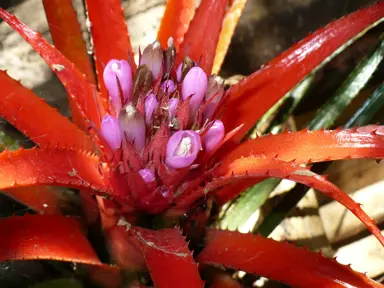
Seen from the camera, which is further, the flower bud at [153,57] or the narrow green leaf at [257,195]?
the narrow green leaf at [257,195]

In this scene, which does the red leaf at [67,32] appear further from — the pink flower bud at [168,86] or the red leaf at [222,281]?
the red leaf at [222,281]

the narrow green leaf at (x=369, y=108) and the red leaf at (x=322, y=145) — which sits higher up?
the narrow green leaf at (x=369, y=108)

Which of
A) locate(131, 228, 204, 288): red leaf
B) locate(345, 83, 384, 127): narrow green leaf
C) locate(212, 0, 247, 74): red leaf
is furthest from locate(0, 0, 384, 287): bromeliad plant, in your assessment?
locate(345, 83, 384, 127): narrow green leaf

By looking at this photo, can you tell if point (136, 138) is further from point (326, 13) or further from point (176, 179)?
point (326, 13)

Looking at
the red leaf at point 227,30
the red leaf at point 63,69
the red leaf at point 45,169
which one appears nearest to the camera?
the red leaf at point 45,169

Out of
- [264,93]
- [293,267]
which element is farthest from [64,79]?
[293,267]

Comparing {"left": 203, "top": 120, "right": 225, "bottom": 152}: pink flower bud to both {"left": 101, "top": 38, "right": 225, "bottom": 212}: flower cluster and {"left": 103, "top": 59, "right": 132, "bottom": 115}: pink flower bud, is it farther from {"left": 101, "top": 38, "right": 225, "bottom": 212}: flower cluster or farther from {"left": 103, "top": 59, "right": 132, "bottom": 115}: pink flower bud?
{"left": 103, "top": 59, "right": 132, "bottom": 115}: pink flower bud

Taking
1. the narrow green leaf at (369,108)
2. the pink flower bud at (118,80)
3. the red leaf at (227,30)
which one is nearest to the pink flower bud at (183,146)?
the pink flower bud at (118,80)

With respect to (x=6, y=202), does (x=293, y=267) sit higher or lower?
lower

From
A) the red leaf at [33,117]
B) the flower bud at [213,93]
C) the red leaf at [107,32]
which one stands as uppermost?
the red leaf at [107,32]
